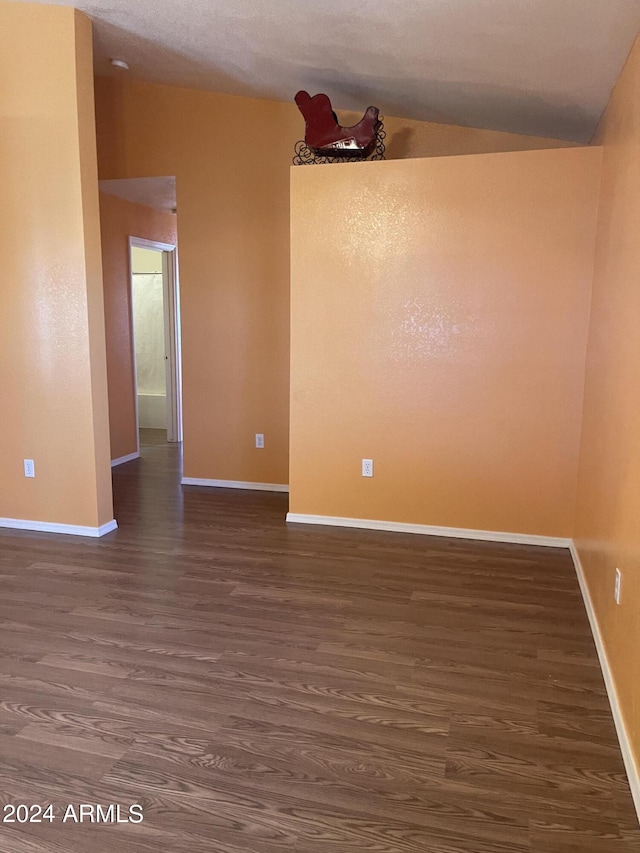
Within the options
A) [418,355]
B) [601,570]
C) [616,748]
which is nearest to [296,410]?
[418,355]

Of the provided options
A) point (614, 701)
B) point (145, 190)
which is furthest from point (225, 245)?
point (614, 701)

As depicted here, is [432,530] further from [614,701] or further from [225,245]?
[225,245]

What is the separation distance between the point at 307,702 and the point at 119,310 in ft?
14.7

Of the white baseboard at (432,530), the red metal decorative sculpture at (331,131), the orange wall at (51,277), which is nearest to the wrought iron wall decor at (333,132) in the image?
the red metal decorative sculpture at (331,131)

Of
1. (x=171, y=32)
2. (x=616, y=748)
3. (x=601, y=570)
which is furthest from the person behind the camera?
(x=171, y=32)

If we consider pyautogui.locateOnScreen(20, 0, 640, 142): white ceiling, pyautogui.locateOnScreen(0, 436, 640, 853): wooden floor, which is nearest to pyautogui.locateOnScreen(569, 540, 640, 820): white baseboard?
pyautogui.locateOnScreen(0, 436, 640, 853): wooden floor

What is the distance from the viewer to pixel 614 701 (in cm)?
215

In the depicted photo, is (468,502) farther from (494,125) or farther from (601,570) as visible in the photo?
(494,125)

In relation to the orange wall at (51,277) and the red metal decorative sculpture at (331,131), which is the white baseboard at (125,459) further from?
the red metal decorative sculpture at (331,131)

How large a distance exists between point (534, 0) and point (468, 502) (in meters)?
2.51

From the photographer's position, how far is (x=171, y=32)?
359 cm

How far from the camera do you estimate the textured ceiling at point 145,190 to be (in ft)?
16.6

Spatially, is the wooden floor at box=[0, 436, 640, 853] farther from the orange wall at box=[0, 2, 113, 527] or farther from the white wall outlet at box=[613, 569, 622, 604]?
the orange wall at box=[0, 2, 113, 527]

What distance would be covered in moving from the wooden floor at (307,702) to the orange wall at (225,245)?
1496mm
